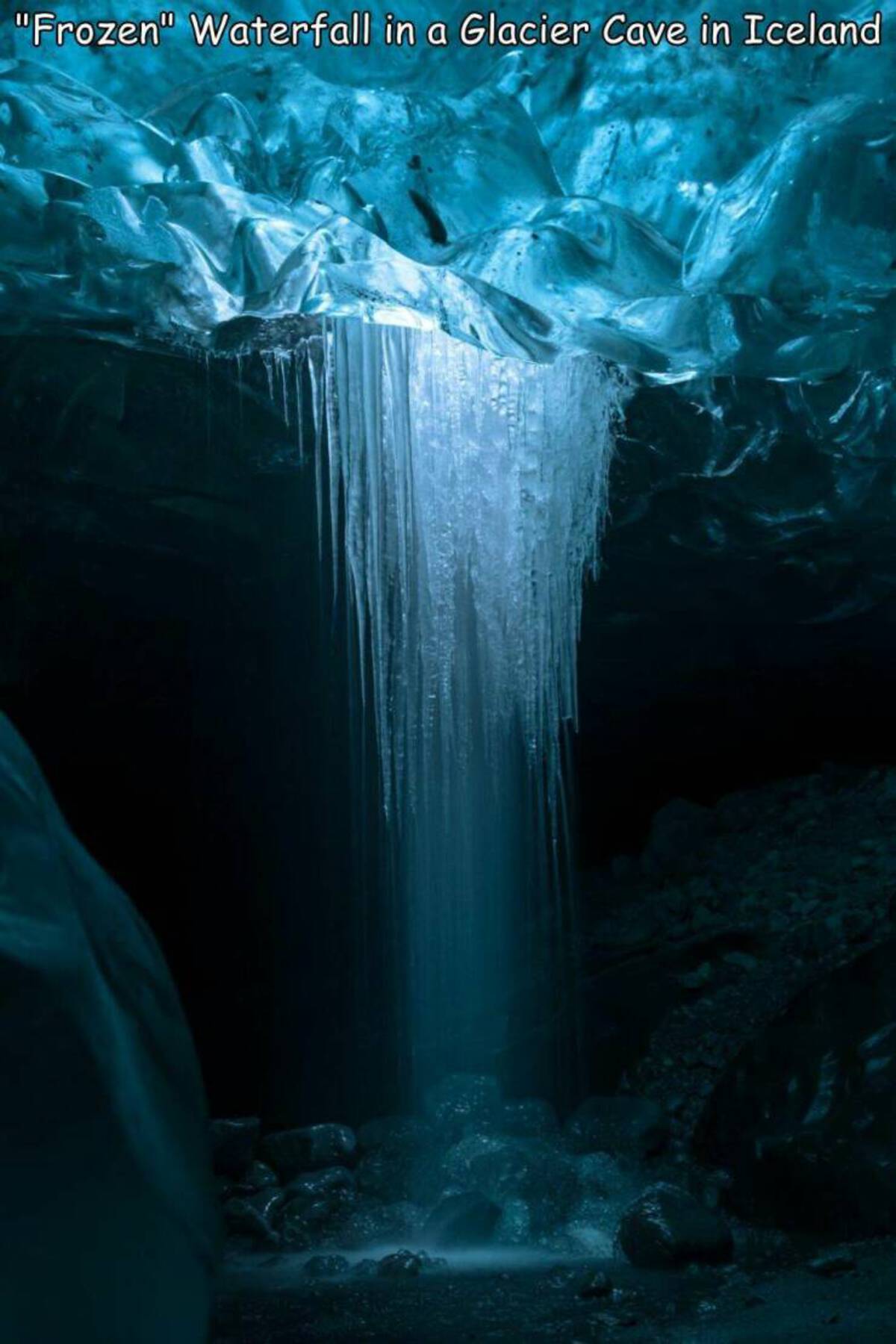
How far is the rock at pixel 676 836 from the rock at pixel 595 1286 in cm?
382

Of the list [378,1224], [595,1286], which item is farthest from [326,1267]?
[595,1286]

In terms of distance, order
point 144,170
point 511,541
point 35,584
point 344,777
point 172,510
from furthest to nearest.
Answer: point 344,777, point 35,584, point 172,510, point 511,541, point 144,170

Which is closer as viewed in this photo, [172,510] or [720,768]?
[172,510]

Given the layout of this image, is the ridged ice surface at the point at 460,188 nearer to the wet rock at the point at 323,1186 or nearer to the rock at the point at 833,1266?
the rock at the point at 833,1266

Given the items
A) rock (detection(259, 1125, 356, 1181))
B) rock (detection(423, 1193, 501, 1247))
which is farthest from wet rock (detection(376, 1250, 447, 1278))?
rock (detection(259, 1125, 356, 1181))

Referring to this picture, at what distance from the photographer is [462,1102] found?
20.8 feet

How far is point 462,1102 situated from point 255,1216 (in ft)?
5.43

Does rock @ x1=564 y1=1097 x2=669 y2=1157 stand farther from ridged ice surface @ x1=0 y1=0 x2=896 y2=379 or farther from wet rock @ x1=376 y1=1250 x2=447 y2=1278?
ridged ice surface @ x1=0 y1=0 x2=896 y2=379

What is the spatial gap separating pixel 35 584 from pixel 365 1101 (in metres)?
3.10

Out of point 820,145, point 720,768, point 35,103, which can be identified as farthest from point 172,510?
point 720,768

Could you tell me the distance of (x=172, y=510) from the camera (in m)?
5.90

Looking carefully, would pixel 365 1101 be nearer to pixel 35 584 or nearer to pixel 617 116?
pixel 35 584

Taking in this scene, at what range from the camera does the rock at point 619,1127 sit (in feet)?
18.7

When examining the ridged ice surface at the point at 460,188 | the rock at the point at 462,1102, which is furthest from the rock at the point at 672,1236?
the ridged ice surface at the point at 460,188
